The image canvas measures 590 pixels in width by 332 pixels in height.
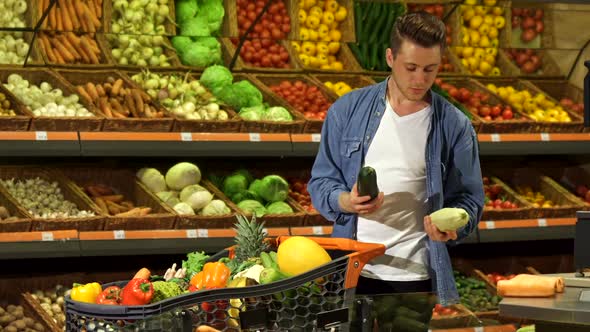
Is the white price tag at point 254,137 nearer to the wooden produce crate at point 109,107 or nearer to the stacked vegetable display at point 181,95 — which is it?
the stacked vegetable display at point 181,95

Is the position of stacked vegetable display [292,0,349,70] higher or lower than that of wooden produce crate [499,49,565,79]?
higher

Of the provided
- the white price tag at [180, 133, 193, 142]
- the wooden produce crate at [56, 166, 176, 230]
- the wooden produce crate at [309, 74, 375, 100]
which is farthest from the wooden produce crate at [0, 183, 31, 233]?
the wooden produce crate at [309, 74, 375, 100]

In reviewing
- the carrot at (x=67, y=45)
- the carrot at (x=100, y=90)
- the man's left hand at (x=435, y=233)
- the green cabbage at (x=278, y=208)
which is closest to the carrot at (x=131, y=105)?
the carrot at (x=100, y=90)

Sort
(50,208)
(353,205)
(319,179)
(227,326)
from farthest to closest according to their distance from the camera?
(50,208)
(319,179)
(353,205)
(227,326)

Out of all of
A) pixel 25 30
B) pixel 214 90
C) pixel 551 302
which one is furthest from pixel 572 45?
pixel 551 302

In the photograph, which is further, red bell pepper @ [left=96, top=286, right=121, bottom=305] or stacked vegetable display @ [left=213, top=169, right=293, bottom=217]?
stacked vegetable display @ [left=213, top=169, right=293, bottom=217]

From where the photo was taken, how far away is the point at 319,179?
3428 millimetres

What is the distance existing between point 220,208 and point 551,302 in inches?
121

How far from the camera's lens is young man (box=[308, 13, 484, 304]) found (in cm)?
327

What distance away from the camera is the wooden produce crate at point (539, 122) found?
638 centimetres

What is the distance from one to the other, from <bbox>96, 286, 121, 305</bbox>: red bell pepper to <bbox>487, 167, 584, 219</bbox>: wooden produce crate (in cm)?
425

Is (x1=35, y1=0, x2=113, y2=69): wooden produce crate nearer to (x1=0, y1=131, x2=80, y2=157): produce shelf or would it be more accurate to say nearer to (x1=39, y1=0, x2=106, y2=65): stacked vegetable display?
(x1=39, y1=0, x2=106, y2=65): stacked vegetable display

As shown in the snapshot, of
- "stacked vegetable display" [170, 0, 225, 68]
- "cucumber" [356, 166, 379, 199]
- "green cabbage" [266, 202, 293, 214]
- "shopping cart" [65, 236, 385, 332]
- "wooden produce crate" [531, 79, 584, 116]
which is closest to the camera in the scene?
"shopping cart" [65, 236, 385, 332]

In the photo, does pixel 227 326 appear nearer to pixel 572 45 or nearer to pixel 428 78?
pixel 428 78
